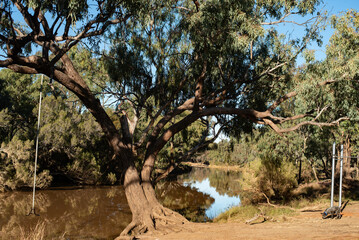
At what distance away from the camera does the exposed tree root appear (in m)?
7.46

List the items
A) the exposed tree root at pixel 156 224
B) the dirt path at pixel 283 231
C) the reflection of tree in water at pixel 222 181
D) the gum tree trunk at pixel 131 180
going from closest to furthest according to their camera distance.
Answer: the dirt path at pixel 283 231 → the exposed tree root at pixel 156 224 → the gum tree trunk at pixel 131 180 → the reflection of tree in water at pixel 222 181

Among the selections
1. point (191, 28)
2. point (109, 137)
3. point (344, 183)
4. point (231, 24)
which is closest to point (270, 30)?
point (231, 24)

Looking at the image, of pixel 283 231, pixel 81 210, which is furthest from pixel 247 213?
pixel 81 210

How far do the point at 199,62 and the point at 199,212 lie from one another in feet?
22.7

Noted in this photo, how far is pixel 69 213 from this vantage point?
12438 mm

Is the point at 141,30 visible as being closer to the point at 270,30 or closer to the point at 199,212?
the point at 270,30

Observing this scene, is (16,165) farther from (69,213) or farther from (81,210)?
(69,213)

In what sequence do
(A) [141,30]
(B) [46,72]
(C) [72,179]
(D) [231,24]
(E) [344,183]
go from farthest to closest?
(C) [72,179]
(E) [344,183]
(A) [141,30]
(D) [231,24]
(B) [46,72]

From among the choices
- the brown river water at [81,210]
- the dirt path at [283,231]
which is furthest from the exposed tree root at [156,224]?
the brown river water at [81,210]

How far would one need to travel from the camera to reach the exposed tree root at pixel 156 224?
7465 mm

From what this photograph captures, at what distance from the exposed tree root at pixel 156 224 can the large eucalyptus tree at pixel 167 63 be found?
3 centimetres

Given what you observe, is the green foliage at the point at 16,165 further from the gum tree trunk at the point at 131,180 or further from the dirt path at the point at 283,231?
the dirt path at the point at 283,231

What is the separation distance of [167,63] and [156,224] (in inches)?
212

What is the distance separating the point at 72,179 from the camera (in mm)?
20781
